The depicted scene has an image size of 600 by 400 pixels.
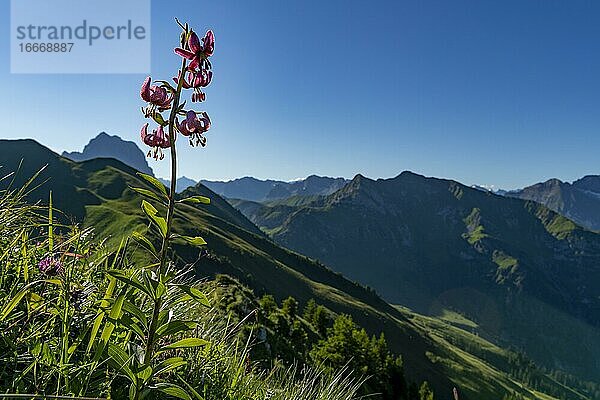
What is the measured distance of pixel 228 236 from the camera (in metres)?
164

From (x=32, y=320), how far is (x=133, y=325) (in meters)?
1.19

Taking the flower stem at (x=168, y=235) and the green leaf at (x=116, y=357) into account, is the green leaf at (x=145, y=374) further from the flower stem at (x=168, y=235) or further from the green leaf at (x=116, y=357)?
the green leaf at (x=116, y=357)

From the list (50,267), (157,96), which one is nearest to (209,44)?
(157,96)

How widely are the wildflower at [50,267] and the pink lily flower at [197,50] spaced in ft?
7.36

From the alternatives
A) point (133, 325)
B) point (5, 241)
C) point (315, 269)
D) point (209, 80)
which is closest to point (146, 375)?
point (133, 325)

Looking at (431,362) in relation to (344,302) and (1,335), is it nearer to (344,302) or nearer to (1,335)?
(344,302)

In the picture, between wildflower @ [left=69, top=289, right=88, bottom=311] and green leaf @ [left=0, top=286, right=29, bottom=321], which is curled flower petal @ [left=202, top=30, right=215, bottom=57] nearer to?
green leaf @ [left=0, top=286, right=29, bottom=321]

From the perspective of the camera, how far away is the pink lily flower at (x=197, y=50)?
285 centimetres

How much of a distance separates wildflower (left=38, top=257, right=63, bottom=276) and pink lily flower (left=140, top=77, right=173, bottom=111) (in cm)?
190

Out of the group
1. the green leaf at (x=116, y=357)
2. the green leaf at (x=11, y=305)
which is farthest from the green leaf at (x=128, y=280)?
the green leaf at (x=11, y=305)

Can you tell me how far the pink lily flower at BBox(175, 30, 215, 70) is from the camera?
2.85 meters

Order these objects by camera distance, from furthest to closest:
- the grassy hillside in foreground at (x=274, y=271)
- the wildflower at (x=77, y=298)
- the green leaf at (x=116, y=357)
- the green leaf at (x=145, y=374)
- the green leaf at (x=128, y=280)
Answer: the grassy hillside in foreground at (x=274, y=271), the wildflower at (x=77, y=298), the green leaf at (x=116, y=357), the green leaf at (x=145, y=374), the green leaf at (x=128, y=280)

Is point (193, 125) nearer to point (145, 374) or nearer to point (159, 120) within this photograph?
point (159, 120)

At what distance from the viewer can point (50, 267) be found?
12.3 feet
